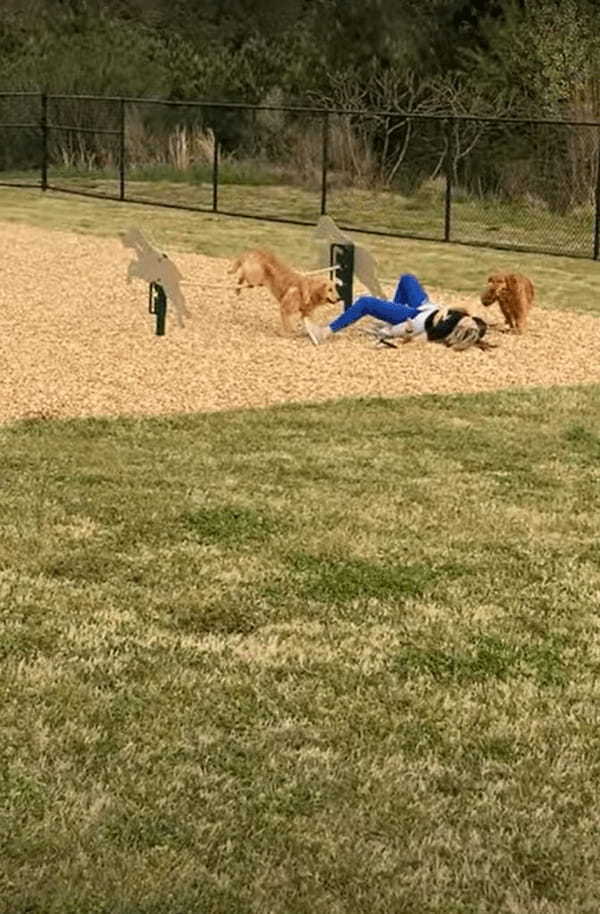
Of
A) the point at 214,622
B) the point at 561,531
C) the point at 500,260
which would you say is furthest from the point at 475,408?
the point at 500,260

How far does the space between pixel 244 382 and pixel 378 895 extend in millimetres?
5972

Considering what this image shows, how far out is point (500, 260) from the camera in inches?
675

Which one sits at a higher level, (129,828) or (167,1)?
(167,1)

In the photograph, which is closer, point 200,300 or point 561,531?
point 561,531

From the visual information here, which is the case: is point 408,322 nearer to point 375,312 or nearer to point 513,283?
point 375,312

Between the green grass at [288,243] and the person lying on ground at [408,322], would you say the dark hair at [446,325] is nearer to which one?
the person lying on ground at [408,322]

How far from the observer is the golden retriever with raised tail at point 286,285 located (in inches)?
410

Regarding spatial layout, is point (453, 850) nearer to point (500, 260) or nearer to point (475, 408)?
point (475, 408)

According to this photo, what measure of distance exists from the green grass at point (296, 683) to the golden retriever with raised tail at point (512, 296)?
13.3ft

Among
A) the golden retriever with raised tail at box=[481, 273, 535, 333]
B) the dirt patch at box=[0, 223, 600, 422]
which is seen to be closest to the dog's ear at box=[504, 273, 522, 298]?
the golden retriever with raised tail at box=[481, 273, 535, 333]

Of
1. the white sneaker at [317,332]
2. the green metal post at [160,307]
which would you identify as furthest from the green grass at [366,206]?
the green metal post at [160,307]

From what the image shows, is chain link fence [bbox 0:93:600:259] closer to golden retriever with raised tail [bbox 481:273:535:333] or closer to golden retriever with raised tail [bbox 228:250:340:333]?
golden retriever with raised tail [bbox 481:273:535:333]

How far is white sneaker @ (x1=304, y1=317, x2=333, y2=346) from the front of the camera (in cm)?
1021

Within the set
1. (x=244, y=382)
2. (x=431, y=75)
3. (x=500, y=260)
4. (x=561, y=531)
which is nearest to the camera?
(x=561, y=531)
